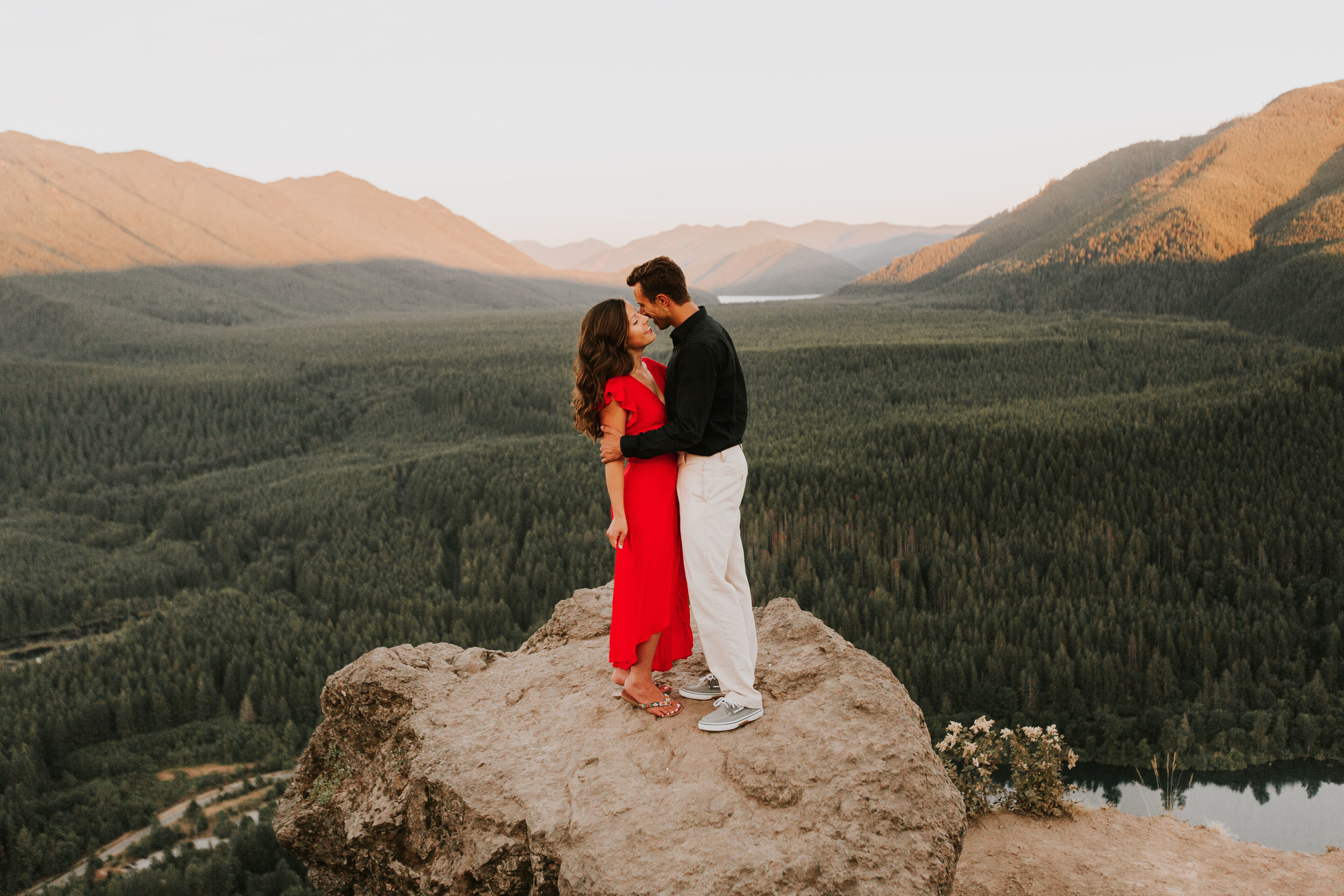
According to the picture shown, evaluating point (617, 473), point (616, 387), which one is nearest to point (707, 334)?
point (616, 387)

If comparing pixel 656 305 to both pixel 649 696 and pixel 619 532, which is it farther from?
pixel 649 696

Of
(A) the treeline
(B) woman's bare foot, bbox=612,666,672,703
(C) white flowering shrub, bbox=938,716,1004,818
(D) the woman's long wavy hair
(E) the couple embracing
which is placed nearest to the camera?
(E) the couple embracing

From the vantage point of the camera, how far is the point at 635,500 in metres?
8.23

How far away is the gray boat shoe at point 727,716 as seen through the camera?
26.9ft

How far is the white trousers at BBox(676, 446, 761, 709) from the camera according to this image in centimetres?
793

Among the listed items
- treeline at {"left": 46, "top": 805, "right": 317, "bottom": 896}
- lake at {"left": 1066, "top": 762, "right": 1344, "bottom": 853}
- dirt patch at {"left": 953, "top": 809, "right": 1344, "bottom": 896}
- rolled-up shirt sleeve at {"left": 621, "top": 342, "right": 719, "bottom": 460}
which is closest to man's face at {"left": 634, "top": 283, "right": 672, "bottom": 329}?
rolled-up shirt sleeve at {"left": 621, "top": 342, "right": 719, "bottom": 460}

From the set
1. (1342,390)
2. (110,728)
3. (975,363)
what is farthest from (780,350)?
(110,728)

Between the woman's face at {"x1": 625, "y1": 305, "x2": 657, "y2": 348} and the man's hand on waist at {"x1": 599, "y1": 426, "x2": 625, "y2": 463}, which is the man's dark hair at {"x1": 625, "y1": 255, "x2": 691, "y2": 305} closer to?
the woman's face at {"x1": 625, "y1": 305, "x2": 657, "y2": 348}

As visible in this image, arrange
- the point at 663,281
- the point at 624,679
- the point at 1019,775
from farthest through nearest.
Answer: the point at 1019,775
the point at 624,679
the point at 663,281

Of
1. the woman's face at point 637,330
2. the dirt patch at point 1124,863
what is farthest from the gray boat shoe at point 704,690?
the dirt patch at point 1124,863

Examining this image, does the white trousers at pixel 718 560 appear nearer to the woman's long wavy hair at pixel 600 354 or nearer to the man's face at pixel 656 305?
the woman's long wavy hair at pixel 600 354

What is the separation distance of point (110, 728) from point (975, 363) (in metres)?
70.6

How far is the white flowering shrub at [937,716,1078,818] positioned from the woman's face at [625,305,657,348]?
7330mm

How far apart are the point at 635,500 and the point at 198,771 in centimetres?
2821
